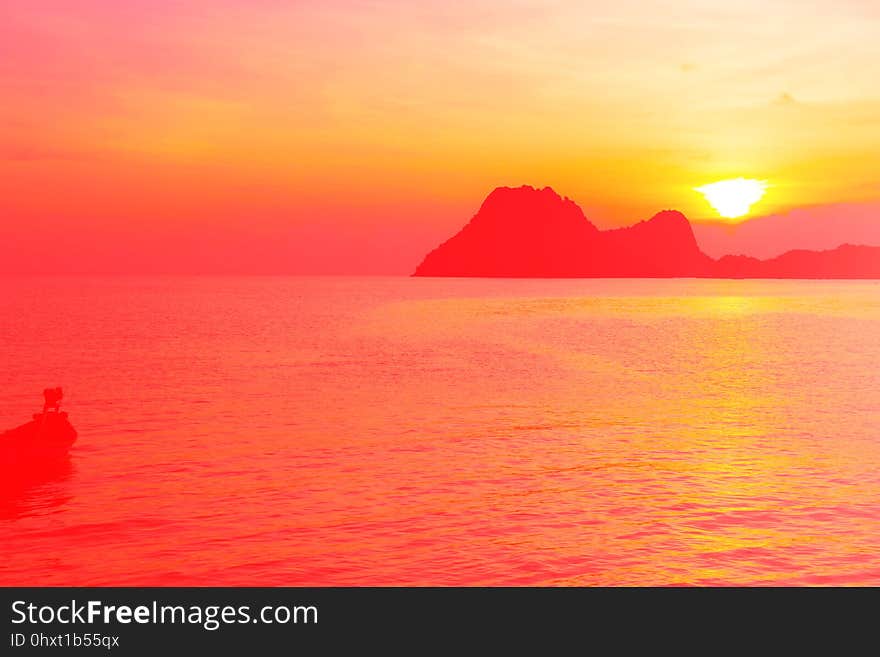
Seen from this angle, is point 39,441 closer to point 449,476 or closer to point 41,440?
point 41,440

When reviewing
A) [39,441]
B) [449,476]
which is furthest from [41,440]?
[449,476]

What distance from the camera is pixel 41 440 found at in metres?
29.4

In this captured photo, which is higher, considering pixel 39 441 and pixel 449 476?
pixel 39 441

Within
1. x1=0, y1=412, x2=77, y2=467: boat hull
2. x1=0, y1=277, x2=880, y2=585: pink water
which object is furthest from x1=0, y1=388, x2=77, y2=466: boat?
x1=0, y1=277, x2=880, y2=585: pink water

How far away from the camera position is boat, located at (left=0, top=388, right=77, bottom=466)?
94.5ft

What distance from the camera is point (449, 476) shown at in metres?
27.1

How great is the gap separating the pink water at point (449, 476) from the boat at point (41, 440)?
3.20 ft

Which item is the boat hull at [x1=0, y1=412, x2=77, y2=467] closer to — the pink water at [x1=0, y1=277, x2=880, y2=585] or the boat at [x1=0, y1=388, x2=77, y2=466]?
the boat at [x1=0, y1=388, x2=77, y2=466]

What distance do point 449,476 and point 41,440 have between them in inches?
623

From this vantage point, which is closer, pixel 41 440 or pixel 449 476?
pixel 449 476

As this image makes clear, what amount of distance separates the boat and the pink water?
98cm
